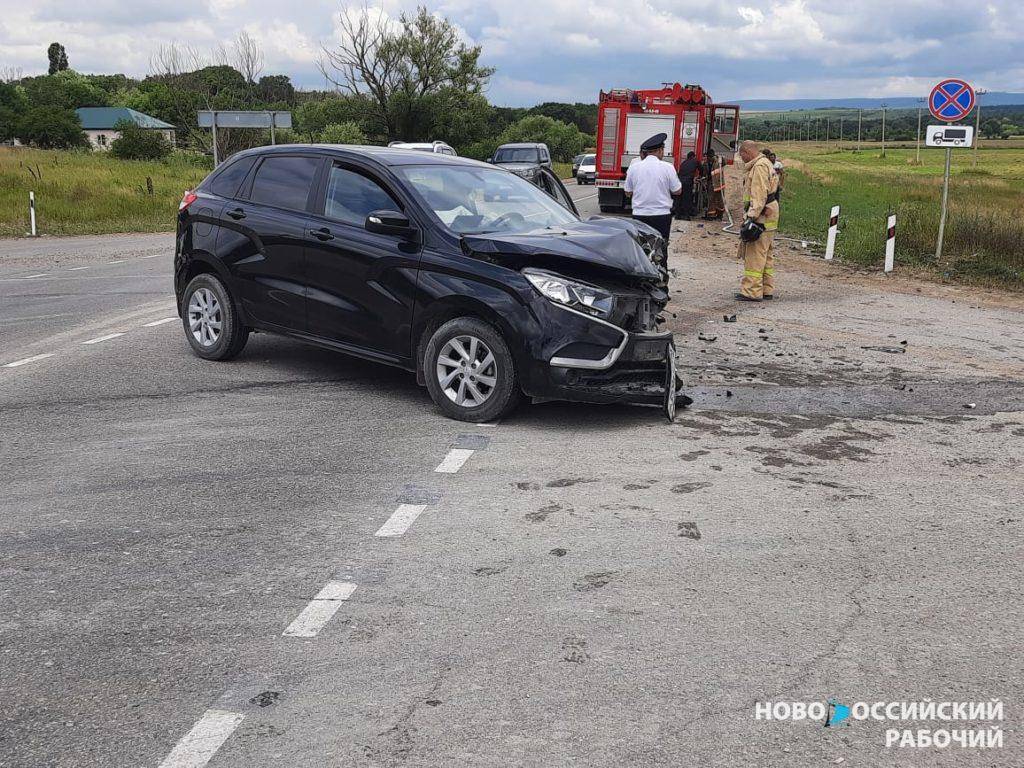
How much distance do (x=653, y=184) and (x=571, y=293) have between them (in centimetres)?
732

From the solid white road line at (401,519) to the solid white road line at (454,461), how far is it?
0.63m

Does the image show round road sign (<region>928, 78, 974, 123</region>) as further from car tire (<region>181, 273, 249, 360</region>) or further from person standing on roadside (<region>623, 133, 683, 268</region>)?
car tire (<region>181, 273, 249, 360</region>)

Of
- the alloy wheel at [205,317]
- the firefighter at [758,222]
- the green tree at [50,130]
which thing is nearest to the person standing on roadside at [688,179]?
the firefighter at [758,222]

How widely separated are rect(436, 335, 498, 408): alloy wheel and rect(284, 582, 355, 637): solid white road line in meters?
2.74

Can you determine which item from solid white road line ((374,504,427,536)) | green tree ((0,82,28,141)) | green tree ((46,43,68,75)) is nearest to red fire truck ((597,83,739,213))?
solid white road line ((374,504,427,536))

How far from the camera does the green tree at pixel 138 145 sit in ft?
167

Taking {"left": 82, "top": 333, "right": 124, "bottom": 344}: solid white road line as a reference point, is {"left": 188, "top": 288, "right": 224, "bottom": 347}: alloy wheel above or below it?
above

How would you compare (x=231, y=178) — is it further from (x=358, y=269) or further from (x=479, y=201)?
(x=479, y=201)

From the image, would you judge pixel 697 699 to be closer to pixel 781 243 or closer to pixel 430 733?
pixel 430 733

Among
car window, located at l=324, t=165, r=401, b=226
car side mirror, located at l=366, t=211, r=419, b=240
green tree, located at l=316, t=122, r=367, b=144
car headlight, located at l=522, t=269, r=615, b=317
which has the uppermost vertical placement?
green tree, located at l=316, t=122, r=367, b=144

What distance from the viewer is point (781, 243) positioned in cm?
2180

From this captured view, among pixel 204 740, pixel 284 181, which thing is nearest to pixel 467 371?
pixel 284 181

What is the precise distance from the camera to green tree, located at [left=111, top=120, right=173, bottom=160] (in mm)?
50844

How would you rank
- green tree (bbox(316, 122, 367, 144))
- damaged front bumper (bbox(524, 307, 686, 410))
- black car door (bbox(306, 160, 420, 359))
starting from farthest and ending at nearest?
green tree (bbox(316, 122, 367, 144))
black car door (bbox(306, 160, 420, 359))
damaged front bumper (bbox(524, 307, 686, 410))
